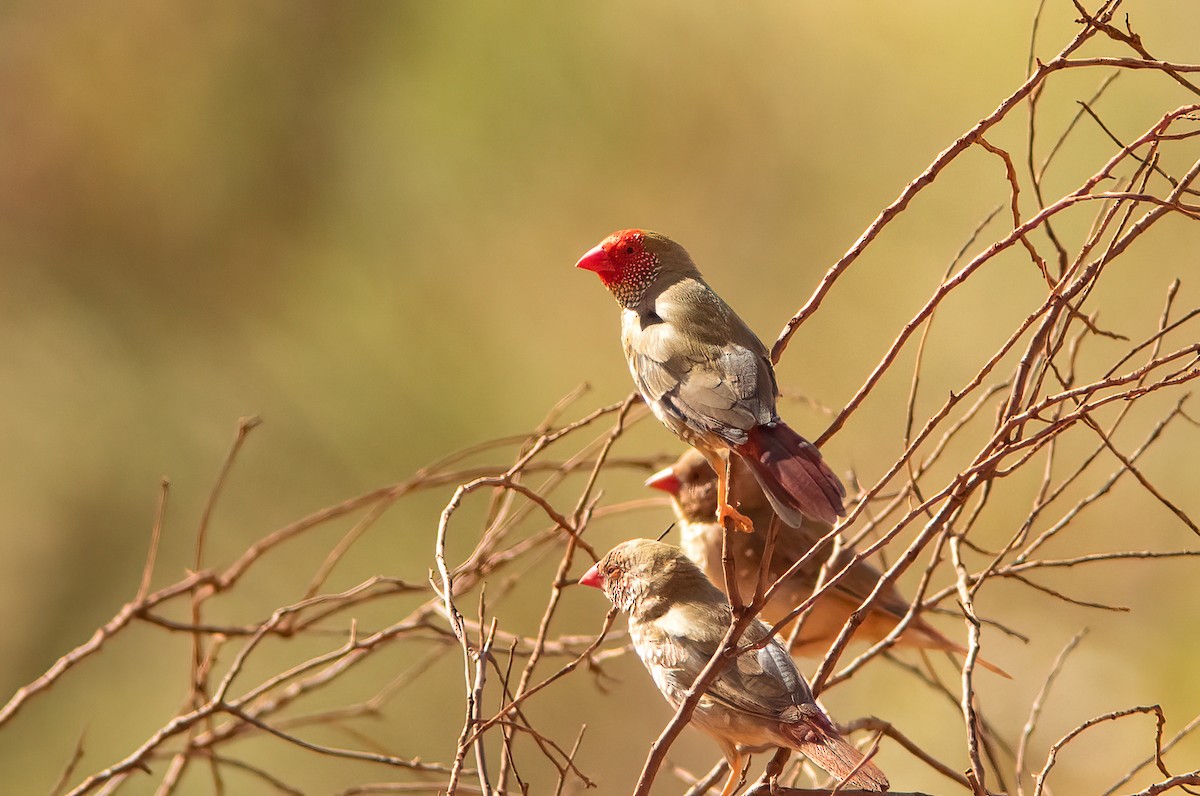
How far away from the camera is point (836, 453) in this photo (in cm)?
646

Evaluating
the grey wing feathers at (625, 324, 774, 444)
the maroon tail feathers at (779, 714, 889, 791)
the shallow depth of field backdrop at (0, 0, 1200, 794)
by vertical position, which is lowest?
the maroon tail feathers at (779, 714, 889, 791)

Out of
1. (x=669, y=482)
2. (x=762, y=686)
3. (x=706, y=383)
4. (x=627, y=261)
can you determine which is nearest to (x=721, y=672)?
(x=762, y=686)

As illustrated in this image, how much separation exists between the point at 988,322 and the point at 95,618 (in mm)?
5037

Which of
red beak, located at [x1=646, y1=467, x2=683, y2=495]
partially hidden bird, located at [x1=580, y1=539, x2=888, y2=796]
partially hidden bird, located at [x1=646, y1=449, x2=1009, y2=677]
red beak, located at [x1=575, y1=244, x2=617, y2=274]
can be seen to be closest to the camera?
partially hidden bird, located at [x1=580, y1=539, x2=888, y2=796]

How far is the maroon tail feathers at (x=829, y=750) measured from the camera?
208 centimetres

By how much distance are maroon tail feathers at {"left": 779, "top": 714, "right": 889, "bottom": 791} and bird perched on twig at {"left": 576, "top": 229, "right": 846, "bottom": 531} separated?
39cm

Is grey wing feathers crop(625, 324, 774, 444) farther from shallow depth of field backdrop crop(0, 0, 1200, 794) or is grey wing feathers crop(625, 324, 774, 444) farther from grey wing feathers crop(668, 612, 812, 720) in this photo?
shallow depth of field backdrop crop(0, 0, 1200, 794)

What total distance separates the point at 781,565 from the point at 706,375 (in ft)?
4.21

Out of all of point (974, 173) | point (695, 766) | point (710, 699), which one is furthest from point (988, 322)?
point (710, 699)

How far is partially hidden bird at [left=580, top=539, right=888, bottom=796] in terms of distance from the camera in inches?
87.2

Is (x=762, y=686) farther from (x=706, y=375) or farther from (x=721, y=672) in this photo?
(x=706, y=375)

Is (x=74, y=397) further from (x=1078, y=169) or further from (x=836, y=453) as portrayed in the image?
(x=1078, y=169)

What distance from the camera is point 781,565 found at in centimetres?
351

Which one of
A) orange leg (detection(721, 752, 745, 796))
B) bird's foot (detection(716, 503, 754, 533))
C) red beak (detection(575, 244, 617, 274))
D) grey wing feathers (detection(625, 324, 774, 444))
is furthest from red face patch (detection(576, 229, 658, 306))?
orange leg (detection(721, 752, 745, 796))
